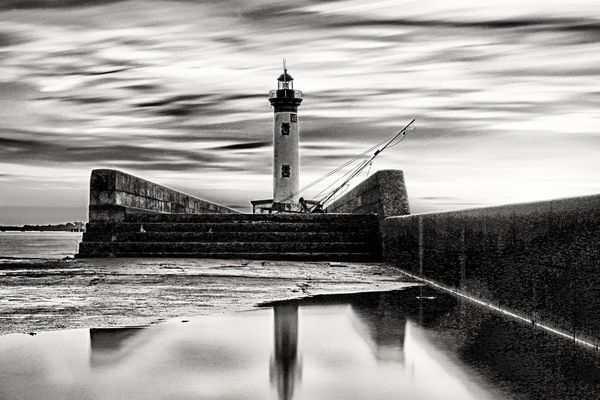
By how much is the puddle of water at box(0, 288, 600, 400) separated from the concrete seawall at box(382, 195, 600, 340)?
0.20 m

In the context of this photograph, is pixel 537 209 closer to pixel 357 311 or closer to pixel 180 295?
pixel 357 311

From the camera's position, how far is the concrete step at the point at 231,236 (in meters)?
12.4

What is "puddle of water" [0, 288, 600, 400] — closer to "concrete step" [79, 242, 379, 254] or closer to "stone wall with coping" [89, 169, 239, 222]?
"concrete step" [79, 242, 379, 254]

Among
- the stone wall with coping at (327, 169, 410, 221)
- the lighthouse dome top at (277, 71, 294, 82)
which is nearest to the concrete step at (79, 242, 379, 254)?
the stone wall with coping at (327, 169, 410, 221)

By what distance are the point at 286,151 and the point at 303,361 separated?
1433 inches

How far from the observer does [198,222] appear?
43.3ft

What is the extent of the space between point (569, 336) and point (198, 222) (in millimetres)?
9708

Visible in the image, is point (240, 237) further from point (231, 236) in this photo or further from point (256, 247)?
point (256, 247)

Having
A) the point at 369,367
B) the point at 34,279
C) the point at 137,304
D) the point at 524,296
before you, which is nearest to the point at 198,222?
the point at 34,279

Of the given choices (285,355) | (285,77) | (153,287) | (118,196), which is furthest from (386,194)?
(285,77)

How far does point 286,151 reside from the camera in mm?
39625

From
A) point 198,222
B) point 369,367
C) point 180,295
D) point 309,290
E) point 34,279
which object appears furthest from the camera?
point 198,222

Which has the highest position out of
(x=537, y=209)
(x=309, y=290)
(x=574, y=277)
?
(x=537, y=209)

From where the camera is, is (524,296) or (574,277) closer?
(574,277)
